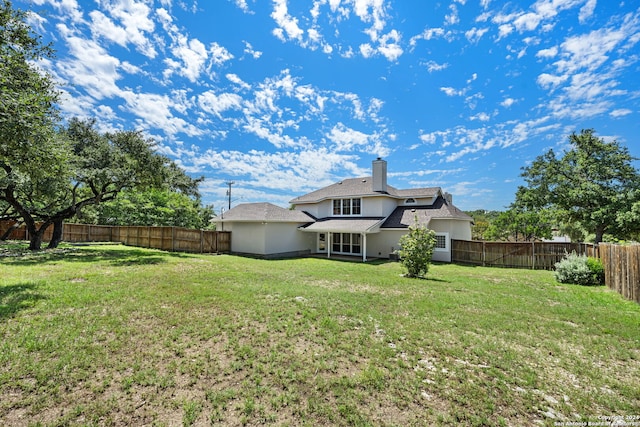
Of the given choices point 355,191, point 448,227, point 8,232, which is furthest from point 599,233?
point 8,232

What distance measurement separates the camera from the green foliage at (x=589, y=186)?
18.2 metres

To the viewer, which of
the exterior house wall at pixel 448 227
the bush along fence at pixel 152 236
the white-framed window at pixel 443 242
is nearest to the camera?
the white-framed window at pixel 443 242

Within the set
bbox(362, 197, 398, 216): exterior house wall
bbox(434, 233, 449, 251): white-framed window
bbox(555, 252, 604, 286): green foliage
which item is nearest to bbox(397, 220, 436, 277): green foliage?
bbox(555, 252, 604, 286): green foliage

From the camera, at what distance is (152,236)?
70.8 ft

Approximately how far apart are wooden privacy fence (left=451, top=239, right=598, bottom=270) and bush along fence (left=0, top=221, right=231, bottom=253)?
57.2ft

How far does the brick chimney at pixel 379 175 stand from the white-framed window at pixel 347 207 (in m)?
1.77

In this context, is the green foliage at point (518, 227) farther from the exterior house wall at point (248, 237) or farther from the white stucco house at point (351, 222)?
the exterior house wall at point (248, 237)

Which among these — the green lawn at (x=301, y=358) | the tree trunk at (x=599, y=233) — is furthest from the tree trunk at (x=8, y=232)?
the tree trunk at (x=599, y=233)

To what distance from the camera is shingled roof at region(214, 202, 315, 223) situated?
19844 mm

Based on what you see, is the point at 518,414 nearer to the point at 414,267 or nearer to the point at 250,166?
the point at 414,267

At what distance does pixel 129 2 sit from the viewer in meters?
10.6

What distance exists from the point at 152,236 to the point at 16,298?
16443mm

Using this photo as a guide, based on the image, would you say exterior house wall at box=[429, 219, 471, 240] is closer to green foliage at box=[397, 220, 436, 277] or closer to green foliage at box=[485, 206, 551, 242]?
green foliage at box=[397, 220, 436, 277]

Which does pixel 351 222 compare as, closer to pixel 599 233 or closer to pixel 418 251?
pixel 418 251
